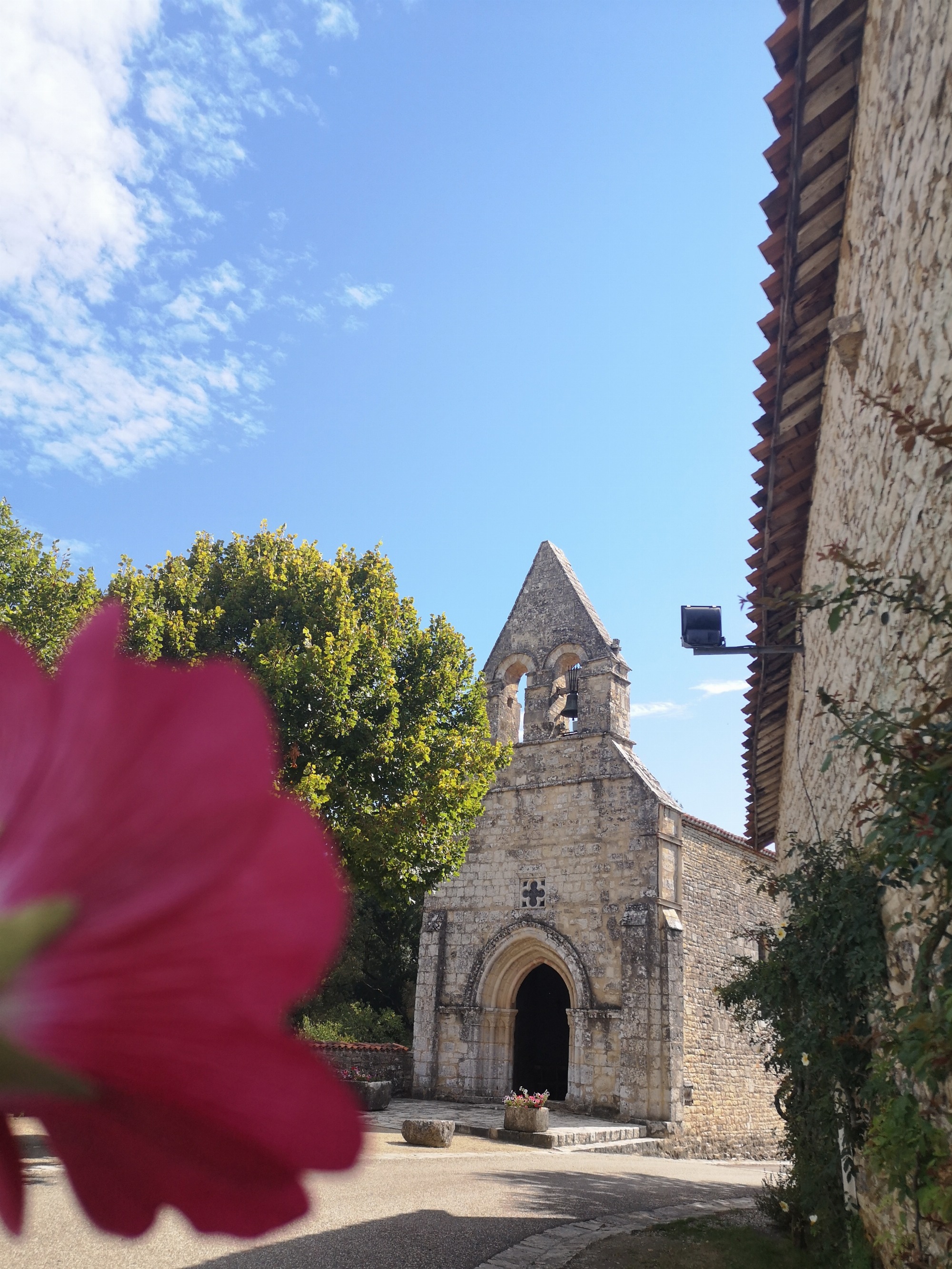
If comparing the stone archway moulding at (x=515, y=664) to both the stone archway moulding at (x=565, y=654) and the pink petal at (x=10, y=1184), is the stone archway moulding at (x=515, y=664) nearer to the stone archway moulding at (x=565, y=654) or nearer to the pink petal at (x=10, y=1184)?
the stone archway moulding at (x=565, y=654)

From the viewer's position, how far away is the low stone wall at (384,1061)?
16844mm

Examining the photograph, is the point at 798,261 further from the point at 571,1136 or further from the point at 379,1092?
the point at 379,1092

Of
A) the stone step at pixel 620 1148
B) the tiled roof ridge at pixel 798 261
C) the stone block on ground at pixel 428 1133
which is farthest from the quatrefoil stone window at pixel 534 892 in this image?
the tiled roof ridge at pixel 798 261

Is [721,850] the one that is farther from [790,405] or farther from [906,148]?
[906,148]

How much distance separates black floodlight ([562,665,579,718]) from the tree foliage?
5857mm

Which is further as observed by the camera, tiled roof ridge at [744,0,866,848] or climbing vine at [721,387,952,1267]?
tiled roof ridge at [744,0,866,848]

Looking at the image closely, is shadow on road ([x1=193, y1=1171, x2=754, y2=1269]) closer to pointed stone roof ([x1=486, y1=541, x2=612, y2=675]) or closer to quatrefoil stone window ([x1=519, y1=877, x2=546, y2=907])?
quatrefoil stone window ([x1=519, y1=877, x2=546, y2=907])

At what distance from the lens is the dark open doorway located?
20234mm

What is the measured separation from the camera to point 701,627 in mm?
7238

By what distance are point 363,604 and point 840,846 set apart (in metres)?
8.93

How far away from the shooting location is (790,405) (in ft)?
21.1

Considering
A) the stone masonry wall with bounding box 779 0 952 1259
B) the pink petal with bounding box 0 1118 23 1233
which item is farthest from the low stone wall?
the pink petal with bounding box 0 1118 23 1233

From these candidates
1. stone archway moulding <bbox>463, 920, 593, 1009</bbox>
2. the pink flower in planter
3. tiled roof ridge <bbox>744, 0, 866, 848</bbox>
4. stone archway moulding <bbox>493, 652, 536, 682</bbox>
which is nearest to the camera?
the pink flower in planter

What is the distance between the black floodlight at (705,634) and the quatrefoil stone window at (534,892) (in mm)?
12745
